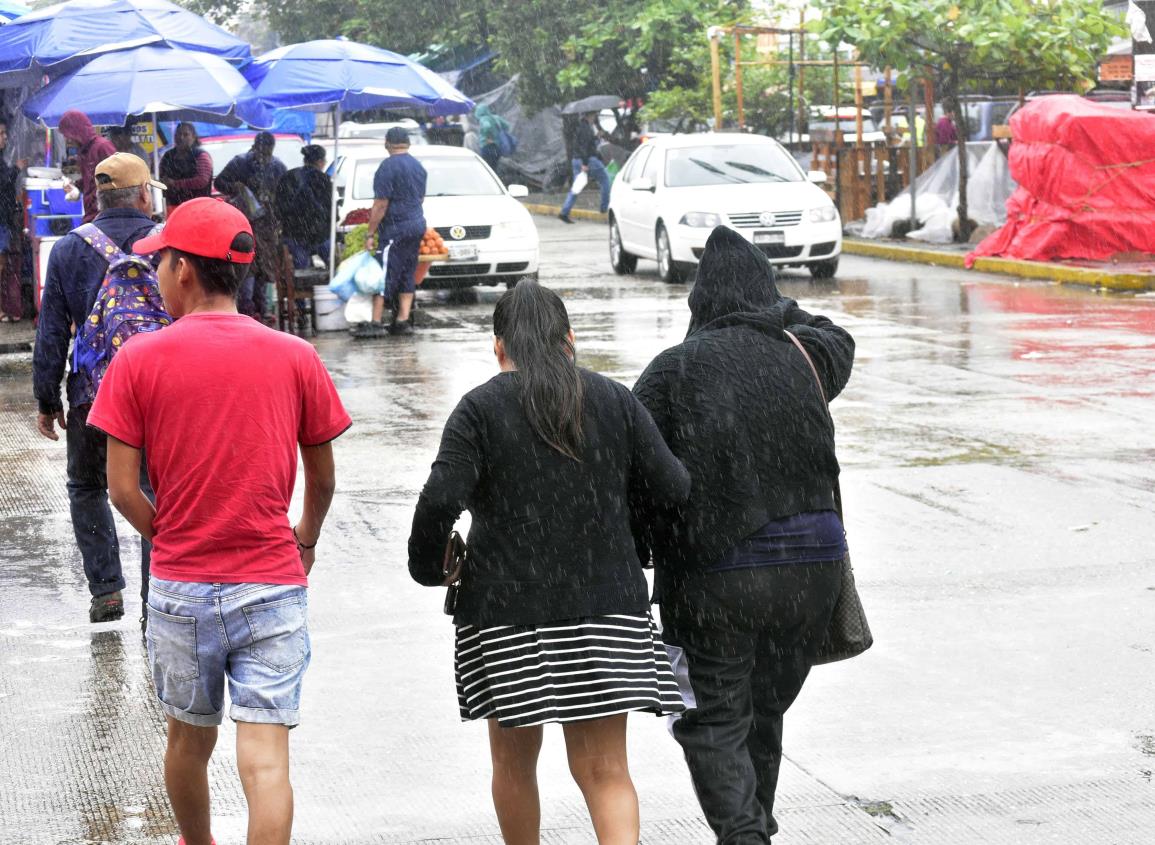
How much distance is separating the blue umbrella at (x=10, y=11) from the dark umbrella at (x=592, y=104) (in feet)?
51.5

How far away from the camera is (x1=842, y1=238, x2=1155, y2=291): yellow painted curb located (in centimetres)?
1900

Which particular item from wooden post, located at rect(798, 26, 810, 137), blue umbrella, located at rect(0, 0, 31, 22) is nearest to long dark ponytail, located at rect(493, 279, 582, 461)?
blue umbrella, located at rect(0, 0, 31, 22)

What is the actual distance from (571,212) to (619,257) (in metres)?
13.2

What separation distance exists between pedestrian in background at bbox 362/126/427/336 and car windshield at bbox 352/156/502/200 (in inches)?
118

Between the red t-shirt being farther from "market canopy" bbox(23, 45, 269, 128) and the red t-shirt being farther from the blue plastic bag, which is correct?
the blue plastic bag

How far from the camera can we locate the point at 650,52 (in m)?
36.1

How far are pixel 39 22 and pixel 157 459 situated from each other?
13.5 meters

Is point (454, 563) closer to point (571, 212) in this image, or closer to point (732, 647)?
point (732, 647)

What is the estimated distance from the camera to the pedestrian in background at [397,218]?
51.4 ft

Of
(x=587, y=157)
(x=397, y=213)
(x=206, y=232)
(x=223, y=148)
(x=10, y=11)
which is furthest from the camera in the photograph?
(x=587, y=157)

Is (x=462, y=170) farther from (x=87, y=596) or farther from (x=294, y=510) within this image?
(x=87, y=596)

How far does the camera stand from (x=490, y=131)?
131 ft

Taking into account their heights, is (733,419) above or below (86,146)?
below

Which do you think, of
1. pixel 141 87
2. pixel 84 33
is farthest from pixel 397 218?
pixel 84 33
